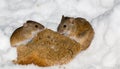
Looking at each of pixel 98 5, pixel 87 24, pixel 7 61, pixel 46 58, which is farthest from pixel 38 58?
pixel 98 5

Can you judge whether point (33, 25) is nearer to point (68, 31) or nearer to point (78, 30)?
point (68, 31)

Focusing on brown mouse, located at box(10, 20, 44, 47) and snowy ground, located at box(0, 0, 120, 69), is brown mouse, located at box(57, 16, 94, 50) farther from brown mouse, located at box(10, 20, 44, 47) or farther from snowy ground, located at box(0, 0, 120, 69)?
brown mouse, located at box(10, 20, 44, 47)

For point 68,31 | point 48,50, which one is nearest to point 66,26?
point 68,31

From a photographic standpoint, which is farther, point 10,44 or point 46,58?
point 10,44

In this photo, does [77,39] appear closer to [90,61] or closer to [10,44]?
[90,61]

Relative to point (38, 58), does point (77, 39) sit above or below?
above

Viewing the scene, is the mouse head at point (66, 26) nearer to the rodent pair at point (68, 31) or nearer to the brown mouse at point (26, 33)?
the rodent pair at point (68, 31)
